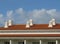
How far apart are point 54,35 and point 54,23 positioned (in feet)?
27.2

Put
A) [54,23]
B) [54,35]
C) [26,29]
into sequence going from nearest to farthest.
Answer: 1. [54,35]
2. [26,29]
3. [54,23]

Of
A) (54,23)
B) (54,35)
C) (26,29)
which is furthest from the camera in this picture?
(54,23)

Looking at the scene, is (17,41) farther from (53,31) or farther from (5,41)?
(53,31)

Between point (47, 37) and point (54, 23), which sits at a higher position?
point (54, 23)

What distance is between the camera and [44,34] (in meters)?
45.1

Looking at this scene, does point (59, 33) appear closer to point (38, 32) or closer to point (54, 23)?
point (38, 32)

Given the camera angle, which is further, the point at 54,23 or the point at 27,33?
the point at 54,23

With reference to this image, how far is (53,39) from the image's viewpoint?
44406 millimetres

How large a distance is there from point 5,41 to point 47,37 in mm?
7768

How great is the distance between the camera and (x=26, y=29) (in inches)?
1857

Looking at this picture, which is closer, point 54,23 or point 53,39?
point 53,39

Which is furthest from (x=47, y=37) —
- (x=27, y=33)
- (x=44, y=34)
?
(x=27, y=33)

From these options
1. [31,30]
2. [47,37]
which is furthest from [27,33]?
[47,37]

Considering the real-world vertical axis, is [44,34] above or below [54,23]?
below
